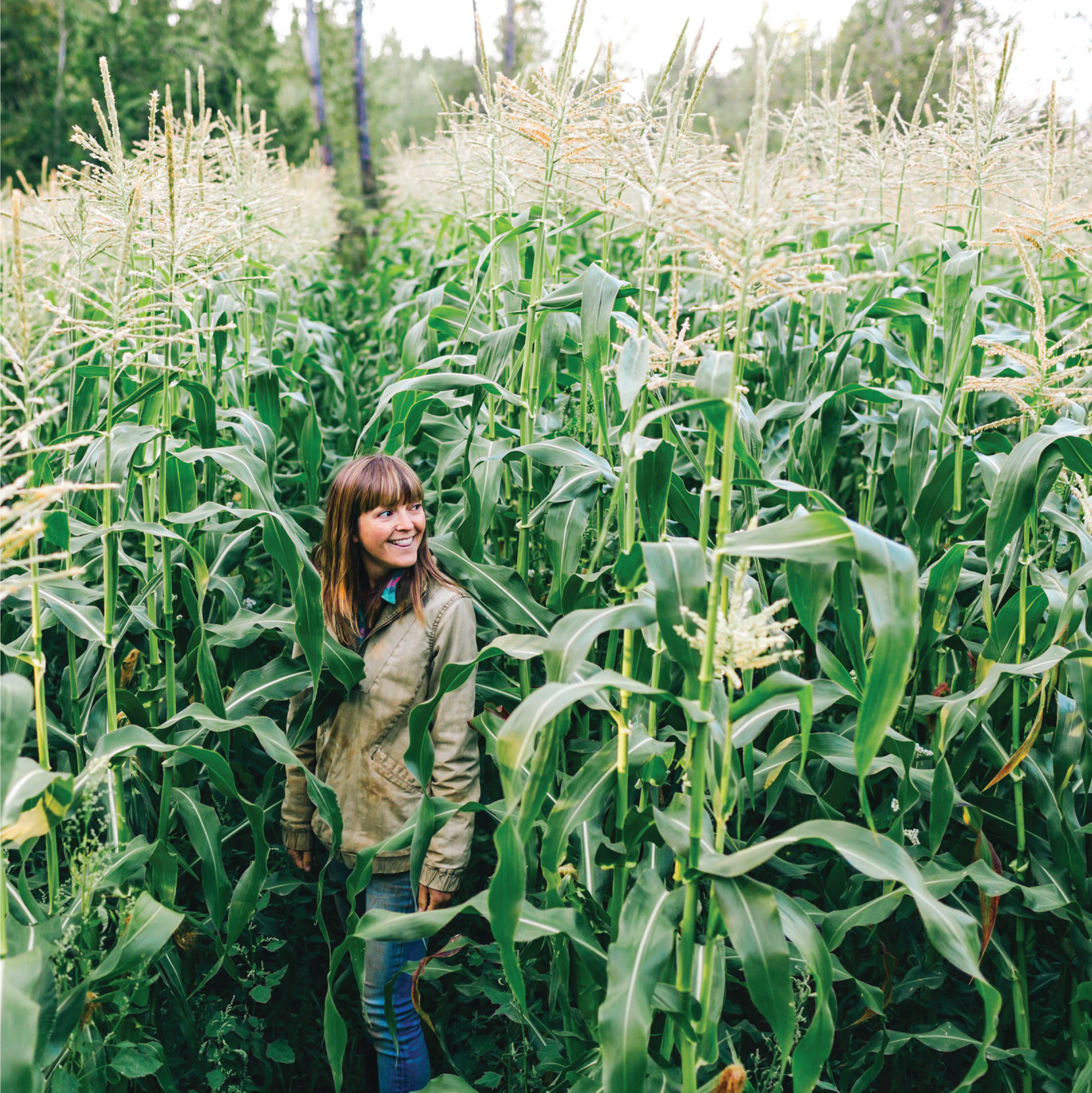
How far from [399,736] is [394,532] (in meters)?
0.62

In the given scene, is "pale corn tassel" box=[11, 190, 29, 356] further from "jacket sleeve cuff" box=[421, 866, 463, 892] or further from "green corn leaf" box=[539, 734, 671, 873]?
"jacket sleeve cuff" box=[421, 866, 463, 892]

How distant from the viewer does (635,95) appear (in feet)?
9.41

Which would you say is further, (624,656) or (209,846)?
(209,846)

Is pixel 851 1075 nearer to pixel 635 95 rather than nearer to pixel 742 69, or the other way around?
pixel 635 95

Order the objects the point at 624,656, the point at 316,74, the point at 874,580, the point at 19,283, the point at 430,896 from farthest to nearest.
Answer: the point at 316,74 → the point at 430,896 → the point at 624,656 → the point at 19,283 → the point at 874,580

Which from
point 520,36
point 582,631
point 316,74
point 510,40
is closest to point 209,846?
point 582,631

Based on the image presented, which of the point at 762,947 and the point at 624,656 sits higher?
the point at 624,656

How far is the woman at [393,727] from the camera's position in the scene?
2.54 metres

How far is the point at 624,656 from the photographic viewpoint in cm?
210

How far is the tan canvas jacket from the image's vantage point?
2533 millimetres

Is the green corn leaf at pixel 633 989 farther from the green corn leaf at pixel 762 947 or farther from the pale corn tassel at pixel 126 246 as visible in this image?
the pale corn tassel at pixel 126 246

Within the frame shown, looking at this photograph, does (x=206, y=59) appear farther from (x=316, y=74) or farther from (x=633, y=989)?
(x=633, y=989)

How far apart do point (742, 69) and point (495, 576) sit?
4579cm

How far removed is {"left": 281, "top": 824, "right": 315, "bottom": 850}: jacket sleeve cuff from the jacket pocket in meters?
0.35
